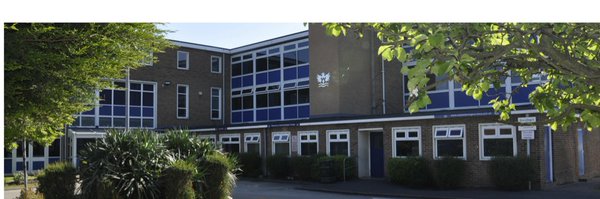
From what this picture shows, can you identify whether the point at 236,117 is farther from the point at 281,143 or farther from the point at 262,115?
the point at 281,143

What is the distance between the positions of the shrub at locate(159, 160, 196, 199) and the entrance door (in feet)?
43.3

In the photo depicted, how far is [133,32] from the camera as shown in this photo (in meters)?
10.2

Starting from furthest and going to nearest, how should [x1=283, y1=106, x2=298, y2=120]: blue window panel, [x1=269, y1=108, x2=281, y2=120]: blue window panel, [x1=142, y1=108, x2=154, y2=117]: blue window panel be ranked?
[x1=142, y1=108, x2=154, y2=117]: blue window panel
[x1=269, y1=108, x2=281, y2=120]: blue window panel
[x1=283, y1=106, x2=298, y2=120]: blue window panel

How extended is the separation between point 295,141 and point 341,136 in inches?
98.8

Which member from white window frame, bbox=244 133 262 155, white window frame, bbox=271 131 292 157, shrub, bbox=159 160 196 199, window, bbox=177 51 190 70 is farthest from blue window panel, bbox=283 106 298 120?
shrub, bbox=159 160 196 199

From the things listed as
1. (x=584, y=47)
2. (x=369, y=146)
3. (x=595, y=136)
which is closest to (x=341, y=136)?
(x=369, y=146)

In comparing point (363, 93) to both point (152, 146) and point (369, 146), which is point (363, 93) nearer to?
point (369, 146)

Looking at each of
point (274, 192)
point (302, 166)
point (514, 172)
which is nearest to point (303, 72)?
point (302, 166)

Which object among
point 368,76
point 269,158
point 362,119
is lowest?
point 269,158

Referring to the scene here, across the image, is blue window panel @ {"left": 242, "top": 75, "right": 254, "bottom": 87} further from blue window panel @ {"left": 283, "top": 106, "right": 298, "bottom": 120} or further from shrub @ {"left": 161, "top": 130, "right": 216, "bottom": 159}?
shrub @ {"left": 161, "top": 130, "right": 216, "bottom": 159}

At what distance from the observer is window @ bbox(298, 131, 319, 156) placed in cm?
2464

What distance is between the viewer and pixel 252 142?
90.9ft

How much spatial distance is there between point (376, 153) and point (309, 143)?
3.10 meters

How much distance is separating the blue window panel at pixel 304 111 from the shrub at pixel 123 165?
1836 centimetres
